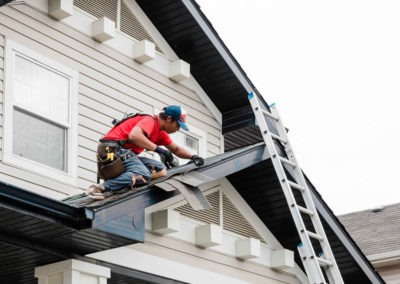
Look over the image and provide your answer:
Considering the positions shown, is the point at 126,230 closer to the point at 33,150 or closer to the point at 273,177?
the point at 33,150

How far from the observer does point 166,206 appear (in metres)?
9.84

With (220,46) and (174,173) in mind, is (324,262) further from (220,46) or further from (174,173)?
(220,46)

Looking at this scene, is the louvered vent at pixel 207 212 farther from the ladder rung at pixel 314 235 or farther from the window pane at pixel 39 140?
the window pane at pixel 39 140

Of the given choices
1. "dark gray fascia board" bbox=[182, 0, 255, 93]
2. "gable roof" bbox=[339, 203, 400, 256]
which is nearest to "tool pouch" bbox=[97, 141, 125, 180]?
"dark gray fascia board" bbox=[182, 0, 255, 93]

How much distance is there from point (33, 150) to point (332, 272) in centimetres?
376

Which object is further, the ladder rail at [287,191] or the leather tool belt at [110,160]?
the ladder rail at [287,191]

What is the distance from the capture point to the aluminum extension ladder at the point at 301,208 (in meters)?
9.38

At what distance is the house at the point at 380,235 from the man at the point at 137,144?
29.5 feet

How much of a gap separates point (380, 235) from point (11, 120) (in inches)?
448

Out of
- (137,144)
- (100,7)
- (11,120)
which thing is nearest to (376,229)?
(100,7)

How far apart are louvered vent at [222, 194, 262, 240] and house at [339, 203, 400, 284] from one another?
21.2 feet

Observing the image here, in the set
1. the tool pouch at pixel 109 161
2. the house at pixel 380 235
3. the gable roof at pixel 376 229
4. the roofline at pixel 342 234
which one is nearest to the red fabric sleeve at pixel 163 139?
the tool pouch at pixel 109 161

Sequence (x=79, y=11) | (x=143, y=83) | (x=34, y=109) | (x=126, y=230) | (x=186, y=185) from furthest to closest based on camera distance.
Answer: (x=143, y=83) → (x=79, y=11) → (x=34, y=109) → (x=186, y=185) → (x=126, y=230)

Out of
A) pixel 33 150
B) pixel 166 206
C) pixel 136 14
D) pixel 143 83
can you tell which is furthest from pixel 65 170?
pixel 136 14
